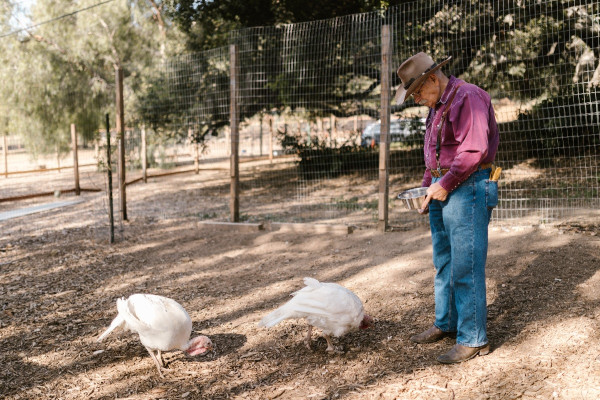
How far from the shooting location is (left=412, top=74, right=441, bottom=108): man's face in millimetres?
3361

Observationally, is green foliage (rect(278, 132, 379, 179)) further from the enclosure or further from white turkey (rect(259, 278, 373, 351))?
white turkey (rect(259, 278, 373, 351))

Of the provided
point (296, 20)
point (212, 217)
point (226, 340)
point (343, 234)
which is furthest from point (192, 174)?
point (226, 340)

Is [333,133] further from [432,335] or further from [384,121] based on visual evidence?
[432,335]

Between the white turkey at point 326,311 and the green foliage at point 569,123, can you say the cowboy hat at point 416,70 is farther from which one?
the green foliage at point 569,123

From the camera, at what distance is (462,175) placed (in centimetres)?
315

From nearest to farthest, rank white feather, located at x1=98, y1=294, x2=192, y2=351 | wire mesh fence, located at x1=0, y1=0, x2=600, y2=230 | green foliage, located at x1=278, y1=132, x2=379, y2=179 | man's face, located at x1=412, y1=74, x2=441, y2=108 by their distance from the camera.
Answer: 1. man's face, located at x1=412, y1=74, x2=441, y2=108
2. white feather, located at x1=98, y1=294, x2=192, y2=351
3. wire mesh fence, located at x1=0, y1=0, x2=600, y2=230
4. green foliage, located at x1=278, y1=132, x2=379, y2=179

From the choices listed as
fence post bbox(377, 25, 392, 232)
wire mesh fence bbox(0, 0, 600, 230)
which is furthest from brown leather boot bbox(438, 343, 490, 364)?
wire mesh fence bbox(0, 0, 600, 230)

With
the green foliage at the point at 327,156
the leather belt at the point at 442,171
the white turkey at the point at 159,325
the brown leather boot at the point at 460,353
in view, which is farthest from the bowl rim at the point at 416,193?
the green foliage at the point at 327,156

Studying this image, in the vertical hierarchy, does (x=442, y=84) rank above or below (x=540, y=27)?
below

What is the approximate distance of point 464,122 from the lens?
316 centimetres

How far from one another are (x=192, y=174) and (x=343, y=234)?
1118 centimetres

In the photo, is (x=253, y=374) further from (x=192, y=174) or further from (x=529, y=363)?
(x=192, y=174)

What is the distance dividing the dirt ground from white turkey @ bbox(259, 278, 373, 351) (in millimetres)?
259

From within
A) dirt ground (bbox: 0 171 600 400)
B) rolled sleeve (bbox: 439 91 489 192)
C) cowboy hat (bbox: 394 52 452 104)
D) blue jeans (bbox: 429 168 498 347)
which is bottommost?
dirt ground (bbox: 0 171 600 400)
